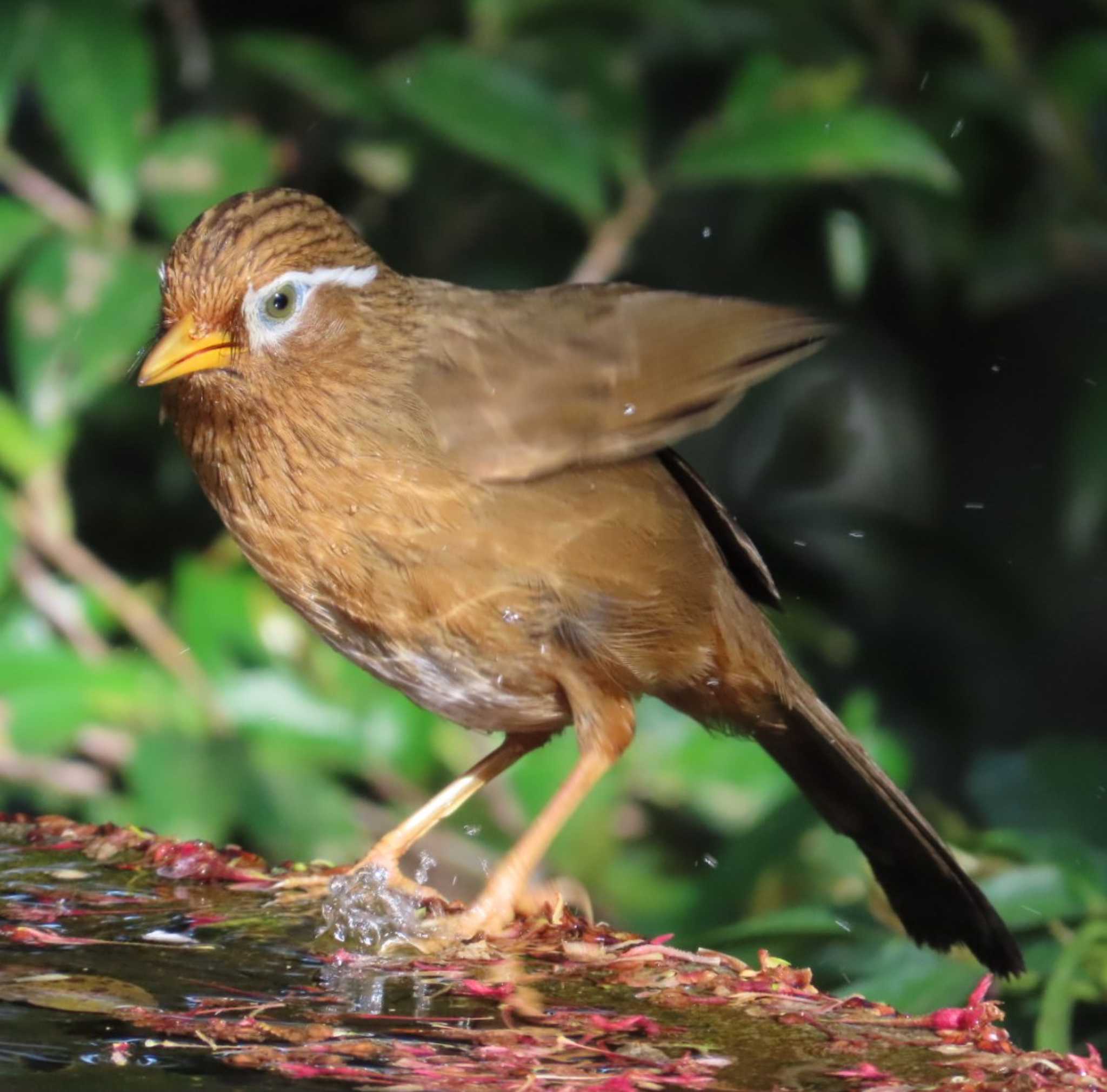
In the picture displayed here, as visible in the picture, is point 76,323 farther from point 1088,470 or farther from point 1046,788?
point 1088,470

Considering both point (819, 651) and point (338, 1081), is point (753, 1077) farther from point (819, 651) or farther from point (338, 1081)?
point (819, 651)

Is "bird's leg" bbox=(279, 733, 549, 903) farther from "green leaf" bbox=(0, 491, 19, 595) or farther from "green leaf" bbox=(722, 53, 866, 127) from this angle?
"green leaf" bbox=(722, 53, 866, 127)

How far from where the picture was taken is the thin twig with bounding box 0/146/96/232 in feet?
17.4

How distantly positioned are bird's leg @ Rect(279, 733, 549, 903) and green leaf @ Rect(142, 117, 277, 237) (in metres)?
2.13

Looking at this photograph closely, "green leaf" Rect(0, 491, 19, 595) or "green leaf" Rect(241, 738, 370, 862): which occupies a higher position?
"green leaf" Rect(0, 491, 19, 595)

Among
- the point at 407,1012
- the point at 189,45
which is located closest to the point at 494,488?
the point at 407,1012

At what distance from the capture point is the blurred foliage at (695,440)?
200 inches

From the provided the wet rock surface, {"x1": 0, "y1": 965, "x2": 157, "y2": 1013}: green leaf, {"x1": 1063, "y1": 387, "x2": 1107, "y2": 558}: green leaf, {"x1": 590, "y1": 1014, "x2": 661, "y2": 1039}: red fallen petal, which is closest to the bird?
the wet rock surface

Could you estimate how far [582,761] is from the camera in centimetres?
344

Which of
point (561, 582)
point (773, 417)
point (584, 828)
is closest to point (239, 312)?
point (561, 582)

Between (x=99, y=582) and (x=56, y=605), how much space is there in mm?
136

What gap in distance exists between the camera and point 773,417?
634cm

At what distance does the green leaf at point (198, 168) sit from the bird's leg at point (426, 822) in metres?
2.13

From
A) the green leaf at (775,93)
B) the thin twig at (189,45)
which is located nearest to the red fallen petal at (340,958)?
the green leaf at (775,93)
